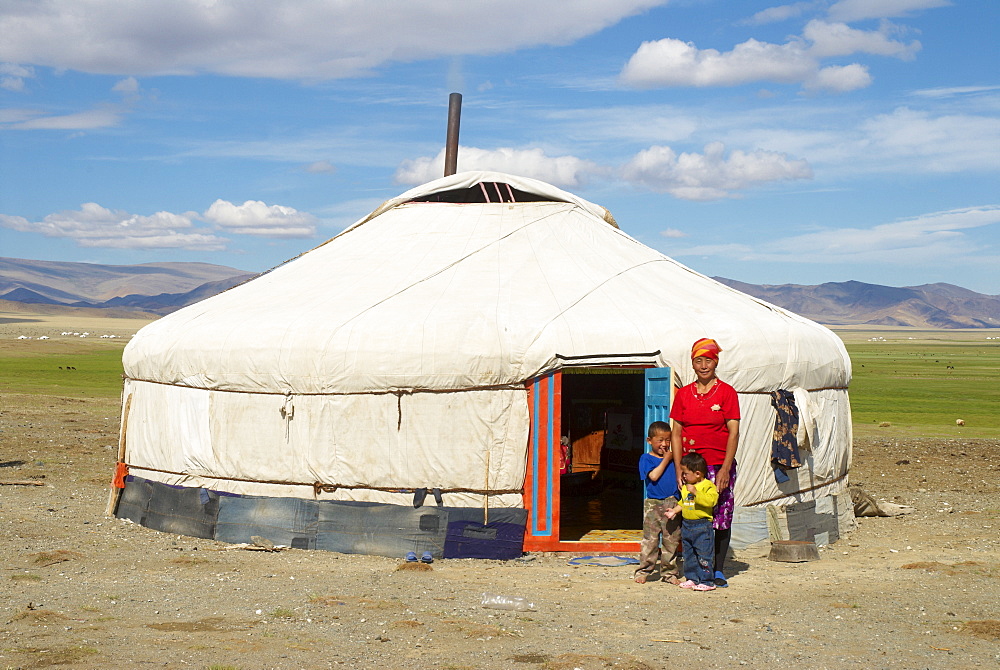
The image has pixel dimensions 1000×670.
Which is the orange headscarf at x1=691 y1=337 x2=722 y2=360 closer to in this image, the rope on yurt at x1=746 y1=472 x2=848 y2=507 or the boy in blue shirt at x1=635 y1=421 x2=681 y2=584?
the boy in blue shirt at x1=635 y1=421 x2=681 y2=584

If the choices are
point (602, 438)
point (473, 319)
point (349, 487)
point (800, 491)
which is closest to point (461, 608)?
point (349, 487)

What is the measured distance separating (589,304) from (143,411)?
4064 mm

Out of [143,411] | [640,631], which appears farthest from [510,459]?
[143,411]

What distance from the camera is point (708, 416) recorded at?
6.25 metres

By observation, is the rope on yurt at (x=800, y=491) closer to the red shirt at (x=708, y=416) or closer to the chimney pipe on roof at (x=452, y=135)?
the red shirt at (x=708, y=416)

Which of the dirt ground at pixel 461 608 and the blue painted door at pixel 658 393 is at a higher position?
the blue painted door at pixel 658 393

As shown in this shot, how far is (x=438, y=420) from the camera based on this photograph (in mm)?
7531

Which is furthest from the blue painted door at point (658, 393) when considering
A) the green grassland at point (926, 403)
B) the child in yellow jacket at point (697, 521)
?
the green grassland at point (926, 403)

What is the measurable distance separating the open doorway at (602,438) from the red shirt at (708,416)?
4.73 metres

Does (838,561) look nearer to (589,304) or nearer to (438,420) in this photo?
(589,304)

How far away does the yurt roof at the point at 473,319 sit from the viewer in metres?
7.49

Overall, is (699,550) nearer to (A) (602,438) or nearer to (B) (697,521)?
(B) (697,521)

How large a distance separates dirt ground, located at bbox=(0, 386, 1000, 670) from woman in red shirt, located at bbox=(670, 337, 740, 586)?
0.77m

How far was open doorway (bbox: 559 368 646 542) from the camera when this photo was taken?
11.9 meters
